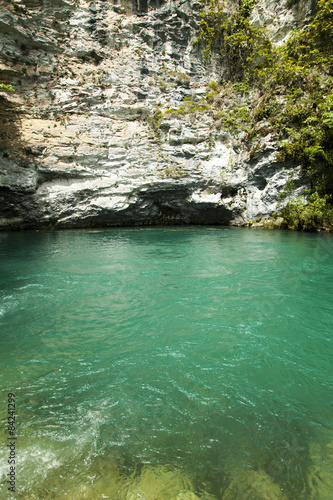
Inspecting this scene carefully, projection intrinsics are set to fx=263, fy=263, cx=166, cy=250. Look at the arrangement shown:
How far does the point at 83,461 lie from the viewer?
263 centimetres

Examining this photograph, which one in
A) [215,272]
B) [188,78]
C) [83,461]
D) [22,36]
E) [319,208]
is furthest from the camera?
[188,78]

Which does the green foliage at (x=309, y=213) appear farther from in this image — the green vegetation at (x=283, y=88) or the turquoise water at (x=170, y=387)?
the turquoise water at (x=170, y=387)

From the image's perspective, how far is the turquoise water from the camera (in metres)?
2.50

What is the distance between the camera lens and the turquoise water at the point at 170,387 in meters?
2.50

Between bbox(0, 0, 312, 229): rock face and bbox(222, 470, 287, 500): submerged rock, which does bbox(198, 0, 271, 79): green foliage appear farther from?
bbox(222, 470, 287, 500): submerged rock

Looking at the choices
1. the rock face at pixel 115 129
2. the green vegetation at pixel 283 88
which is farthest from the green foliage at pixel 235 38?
the rock face at pixel 115 129

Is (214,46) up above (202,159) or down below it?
above

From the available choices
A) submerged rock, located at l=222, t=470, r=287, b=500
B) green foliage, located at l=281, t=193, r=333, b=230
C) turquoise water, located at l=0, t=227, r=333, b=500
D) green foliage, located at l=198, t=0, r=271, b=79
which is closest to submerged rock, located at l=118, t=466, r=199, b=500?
turquoise water, located at l=0, t=227, r=333, b=500

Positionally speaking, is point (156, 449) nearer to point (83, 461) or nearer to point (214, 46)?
point (83, 461)

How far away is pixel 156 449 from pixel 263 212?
71.0ft

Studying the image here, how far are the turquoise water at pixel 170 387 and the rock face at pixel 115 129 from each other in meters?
16.6

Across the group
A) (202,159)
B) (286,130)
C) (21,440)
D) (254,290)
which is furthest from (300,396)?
(202,159)

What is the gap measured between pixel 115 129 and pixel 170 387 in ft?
86.3

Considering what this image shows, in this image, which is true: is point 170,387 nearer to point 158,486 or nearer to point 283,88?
point 158,486
